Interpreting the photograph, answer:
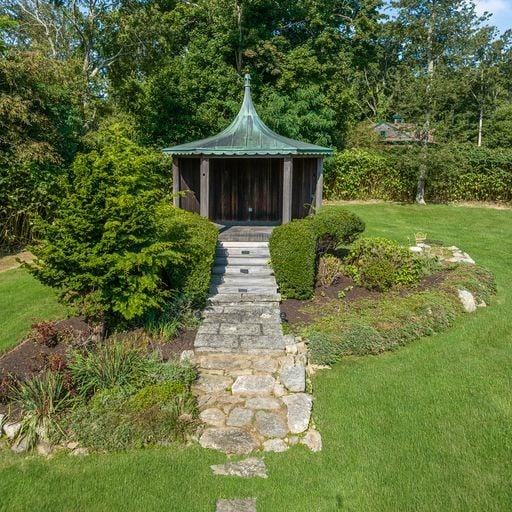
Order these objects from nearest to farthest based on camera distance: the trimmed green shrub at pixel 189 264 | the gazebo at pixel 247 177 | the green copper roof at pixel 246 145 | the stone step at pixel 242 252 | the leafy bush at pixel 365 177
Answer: the trimmed green shrub at pixel 189 264 → the stone step at pixel 242 252 → the green copper roof at pixel 246 145 → the gazebo at pixel 247 177 → the leafy bush at pixel 365 177

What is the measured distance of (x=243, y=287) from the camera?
935 centimetres

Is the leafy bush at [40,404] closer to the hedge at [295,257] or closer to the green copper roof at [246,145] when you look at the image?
the hedge at [295,257]

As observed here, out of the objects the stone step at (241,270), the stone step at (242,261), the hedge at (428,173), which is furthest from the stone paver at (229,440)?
the hedge at (428,173)

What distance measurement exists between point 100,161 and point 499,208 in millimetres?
20377

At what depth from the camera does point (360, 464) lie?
15.5ft

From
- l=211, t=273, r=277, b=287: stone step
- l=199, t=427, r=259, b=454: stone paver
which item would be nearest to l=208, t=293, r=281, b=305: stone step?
l=211, t=273, r=277, b=287: stone step

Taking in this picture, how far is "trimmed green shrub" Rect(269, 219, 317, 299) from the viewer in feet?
29.2

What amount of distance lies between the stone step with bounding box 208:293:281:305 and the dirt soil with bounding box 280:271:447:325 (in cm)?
21

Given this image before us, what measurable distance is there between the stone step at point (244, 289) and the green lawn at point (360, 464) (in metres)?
2.79

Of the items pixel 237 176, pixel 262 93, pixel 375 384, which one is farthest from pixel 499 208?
pixel 375 384

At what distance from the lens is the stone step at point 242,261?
33.0 feet

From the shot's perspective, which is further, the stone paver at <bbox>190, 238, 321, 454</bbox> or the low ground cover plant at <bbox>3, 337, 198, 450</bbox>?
the stone paver at <bbox>190, 238, 321, 454</bbox>

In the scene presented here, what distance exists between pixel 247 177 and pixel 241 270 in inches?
173

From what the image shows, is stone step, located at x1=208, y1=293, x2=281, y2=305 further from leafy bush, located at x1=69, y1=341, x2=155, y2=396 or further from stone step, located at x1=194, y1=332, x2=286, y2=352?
leafy bush, located at x1=69, y1=341, x2=155, y2=396
